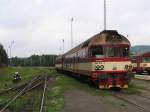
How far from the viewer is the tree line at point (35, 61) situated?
16700 cm

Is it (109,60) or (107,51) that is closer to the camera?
(109,60)

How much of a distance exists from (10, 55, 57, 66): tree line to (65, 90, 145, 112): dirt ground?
136274 millimetres

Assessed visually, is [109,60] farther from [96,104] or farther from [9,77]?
[9,77]

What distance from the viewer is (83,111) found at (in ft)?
53.2

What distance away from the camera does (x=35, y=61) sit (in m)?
181

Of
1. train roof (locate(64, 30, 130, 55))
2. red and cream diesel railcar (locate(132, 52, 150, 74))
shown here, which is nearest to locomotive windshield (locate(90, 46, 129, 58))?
train roof (locate(64, 30, 130, 55))

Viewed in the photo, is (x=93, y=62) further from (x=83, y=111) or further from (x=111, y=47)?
(x=83, y=111)

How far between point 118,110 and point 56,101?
442cm

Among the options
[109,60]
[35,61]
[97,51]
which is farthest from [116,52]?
[35,61]

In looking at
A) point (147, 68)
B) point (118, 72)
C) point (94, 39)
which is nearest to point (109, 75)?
point (118, 72)

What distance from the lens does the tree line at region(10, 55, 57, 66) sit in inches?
6575

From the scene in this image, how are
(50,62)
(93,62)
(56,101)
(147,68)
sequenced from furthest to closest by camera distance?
(50,62)
(147,68)
(93,62)
(56,101)

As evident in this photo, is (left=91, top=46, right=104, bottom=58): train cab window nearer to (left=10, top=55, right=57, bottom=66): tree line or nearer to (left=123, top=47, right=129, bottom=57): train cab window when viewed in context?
(left=123, top=47, right=129, bottom=57): train cab window

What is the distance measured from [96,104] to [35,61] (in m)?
164
